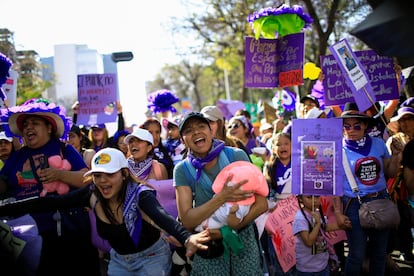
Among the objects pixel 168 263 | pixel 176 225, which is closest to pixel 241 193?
pixel 176 225

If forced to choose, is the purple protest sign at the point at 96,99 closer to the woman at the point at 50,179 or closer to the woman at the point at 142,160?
the woman at the point at 142,160

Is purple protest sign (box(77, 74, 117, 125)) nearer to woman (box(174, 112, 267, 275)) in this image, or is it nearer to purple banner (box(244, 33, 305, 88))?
purple banner (box(244, 33, 305, 88))

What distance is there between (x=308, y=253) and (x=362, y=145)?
1.27 meters

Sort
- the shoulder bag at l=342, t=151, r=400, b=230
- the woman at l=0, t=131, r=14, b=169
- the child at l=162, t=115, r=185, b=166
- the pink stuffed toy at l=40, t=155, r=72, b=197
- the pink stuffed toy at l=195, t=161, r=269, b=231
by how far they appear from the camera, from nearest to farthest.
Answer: the pink stuffed toy at l=195, t=161, r=269, b=231 → the pink stuffed toy at l=40, t=155, r=72, b=197 → the shoulder bag at l=342, t=151, r=400, b=230 → the woman at l=0, t=131, r=14, b=169 → the child at l=162, t=115, r=185, b=166

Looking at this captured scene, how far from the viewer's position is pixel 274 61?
7.34 meters

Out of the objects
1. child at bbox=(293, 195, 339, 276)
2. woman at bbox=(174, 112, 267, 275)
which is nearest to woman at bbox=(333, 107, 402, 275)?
child at bbox=(293, 195, 339, 276)

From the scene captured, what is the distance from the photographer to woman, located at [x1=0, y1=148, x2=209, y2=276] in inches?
124

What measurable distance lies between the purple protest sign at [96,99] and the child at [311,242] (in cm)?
383

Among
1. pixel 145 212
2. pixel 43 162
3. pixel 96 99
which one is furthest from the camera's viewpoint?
pixel 96 99

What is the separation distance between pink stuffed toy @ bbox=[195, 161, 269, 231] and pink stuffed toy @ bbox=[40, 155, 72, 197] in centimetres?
122

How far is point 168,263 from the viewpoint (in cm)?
332

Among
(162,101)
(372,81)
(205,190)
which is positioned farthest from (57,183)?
(162,101)

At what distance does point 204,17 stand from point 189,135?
18.5 metres

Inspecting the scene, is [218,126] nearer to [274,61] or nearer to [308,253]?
[308,253]
